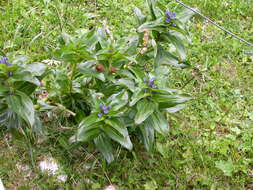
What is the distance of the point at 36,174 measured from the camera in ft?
9.52

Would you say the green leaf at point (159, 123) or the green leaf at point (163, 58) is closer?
the green leaf at point (159, 123)

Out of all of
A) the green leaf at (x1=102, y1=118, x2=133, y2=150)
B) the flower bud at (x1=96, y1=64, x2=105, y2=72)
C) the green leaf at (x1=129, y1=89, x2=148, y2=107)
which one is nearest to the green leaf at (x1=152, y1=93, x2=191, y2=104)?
the green leaf at (x1=129, y1=89, x2=148, y2=107)

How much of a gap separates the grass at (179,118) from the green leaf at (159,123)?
437 mm

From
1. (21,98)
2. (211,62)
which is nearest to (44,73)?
(21,98)

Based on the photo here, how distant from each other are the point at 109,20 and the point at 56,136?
1869 mm

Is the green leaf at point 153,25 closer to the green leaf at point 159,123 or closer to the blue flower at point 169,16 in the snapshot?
the blue flower at point 169,16

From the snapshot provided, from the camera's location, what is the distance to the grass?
297cm

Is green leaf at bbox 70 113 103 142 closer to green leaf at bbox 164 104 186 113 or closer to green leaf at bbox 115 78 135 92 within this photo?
green leaf at bbox 115 78 135 92

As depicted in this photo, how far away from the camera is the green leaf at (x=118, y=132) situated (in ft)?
8.34

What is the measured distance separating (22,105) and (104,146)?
27.3 inches

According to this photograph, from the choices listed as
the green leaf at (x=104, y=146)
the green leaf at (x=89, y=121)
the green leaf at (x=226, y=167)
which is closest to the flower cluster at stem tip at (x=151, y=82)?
the green leaf at (x=89, y=121)

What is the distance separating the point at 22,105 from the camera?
2.53 metres

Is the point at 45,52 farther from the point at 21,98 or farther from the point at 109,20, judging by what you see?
the point at 21,98

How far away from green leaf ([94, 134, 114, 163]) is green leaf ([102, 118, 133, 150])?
14 centimetres
